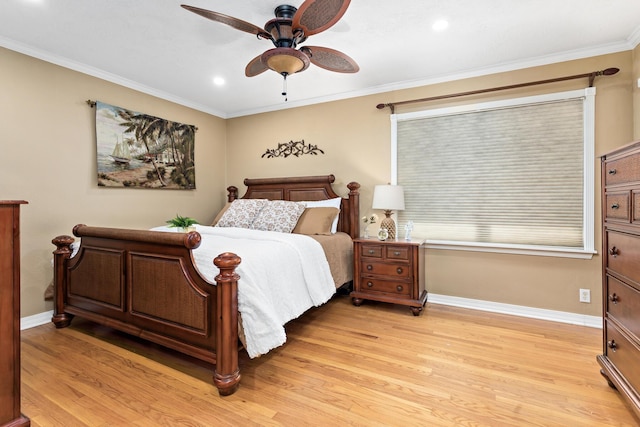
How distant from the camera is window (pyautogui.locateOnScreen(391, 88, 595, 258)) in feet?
9.12

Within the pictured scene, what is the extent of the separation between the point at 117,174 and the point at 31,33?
1.33 m

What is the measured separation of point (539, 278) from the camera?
115 inches

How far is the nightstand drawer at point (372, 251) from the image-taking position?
10.3 ft

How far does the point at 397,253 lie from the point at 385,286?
0.37 m

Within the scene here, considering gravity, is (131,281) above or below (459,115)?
below

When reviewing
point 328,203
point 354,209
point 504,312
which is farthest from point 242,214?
point 504,312

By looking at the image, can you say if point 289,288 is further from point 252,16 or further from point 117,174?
point 117,174

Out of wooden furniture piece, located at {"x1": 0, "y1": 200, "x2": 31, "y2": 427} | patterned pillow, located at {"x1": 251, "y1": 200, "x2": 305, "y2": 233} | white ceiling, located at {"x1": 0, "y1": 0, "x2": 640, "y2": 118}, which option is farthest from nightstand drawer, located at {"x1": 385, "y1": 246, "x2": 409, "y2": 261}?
wooden furniture piece, located at {"x1": 0, "y1": 200, "x2": 31, "y2": 427}

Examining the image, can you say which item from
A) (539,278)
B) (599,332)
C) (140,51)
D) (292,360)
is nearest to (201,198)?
(140,51)

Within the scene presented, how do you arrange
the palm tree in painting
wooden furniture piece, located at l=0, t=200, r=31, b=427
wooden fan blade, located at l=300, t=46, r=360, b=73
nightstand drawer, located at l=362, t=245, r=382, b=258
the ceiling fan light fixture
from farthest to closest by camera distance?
the palm tree in painting < nightstand drawer, located at l=362, t=245, r=382, b=258 < wooden fan blade, located at l=300, t=46, r=360, b=73 < the ceiling fan light fixture < wooden furniture piece, located at l=0, t=200, r=31, b=427

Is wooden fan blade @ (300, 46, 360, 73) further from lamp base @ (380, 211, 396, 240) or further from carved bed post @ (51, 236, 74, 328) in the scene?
carved bed post @ (51, 236, 74, 328)

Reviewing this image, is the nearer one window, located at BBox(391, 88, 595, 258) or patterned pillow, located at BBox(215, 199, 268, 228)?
window, located at BBox(391, 88, 595, 258)

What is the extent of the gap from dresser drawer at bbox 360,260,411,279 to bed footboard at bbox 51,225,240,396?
1717 mm

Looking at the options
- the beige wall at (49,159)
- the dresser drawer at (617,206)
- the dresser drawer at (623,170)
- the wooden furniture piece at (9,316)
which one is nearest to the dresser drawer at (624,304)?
the dresser drawer at (617,206)
